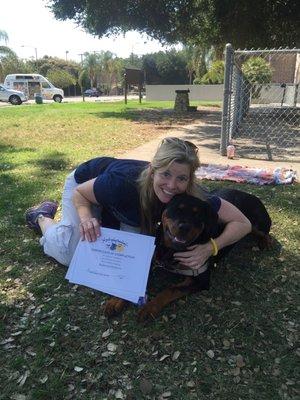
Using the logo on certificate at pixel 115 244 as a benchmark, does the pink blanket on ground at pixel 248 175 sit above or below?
below

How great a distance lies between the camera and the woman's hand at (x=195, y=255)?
274 cm

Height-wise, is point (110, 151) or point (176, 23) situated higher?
point (176, 23)

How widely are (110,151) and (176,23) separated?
39.5 feet

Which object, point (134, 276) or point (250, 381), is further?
point (134, 276)

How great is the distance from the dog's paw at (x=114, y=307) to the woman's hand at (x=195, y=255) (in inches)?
21.3

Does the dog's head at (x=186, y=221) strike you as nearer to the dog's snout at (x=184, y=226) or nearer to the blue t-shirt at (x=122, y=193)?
the dog's snout at (x=184, y=226)

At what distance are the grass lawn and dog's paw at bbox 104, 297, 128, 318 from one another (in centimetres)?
6

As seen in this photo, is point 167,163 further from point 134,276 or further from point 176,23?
point 176,23

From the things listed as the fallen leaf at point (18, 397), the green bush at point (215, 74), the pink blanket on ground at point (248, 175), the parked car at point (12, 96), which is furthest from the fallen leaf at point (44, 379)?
the green bush at point (215, 74)

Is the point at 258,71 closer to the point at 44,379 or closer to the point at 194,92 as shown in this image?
the point at 44,379

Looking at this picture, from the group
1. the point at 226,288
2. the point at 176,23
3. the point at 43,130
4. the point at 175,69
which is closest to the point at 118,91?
the point at 175,69

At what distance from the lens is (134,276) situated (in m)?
2.88

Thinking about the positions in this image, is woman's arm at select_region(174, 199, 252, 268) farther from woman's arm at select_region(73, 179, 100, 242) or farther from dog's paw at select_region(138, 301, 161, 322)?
woman's arm at select_region(73, 179, 100, 242)

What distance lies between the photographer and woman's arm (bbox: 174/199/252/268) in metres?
2.75
